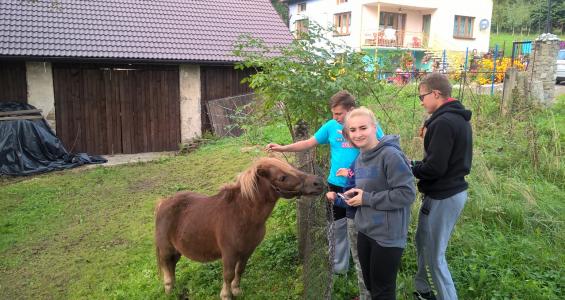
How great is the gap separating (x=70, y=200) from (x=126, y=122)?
5190 millimetres

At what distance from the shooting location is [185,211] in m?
4.04

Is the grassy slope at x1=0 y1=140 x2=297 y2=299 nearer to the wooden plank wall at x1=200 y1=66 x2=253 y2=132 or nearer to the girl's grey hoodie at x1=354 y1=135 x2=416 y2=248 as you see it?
the girl's grey hoodie at x1=354 y1=135 x2=416 y2=248

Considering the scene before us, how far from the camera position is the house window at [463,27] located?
31547mm

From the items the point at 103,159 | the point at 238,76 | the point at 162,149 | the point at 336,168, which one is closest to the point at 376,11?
the point at 238,76

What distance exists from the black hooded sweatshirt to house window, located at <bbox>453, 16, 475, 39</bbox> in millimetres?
31939

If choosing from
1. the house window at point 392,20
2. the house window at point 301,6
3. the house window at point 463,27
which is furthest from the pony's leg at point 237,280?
the house window at point 301,6

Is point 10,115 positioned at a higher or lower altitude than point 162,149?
higher

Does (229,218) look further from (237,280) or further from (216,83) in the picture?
(216,83)

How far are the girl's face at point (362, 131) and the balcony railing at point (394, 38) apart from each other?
26.4 meters

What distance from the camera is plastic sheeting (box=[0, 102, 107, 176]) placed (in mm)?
10305

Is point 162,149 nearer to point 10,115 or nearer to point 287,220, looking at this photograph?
point 10,115

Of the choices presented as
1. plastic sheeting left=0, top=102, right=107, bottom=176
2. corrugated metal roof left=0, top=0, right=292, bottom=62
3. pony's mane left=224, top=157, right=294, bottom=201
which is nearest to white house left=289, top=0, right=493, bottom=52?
corrugated metal roof left=0, top=0, right=292, bottom=62

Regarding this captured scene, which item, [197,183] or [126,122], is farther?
[126,122]

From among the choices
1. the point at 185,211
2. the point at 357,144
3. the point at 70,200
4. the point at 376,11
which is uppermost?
the point at 376,11
